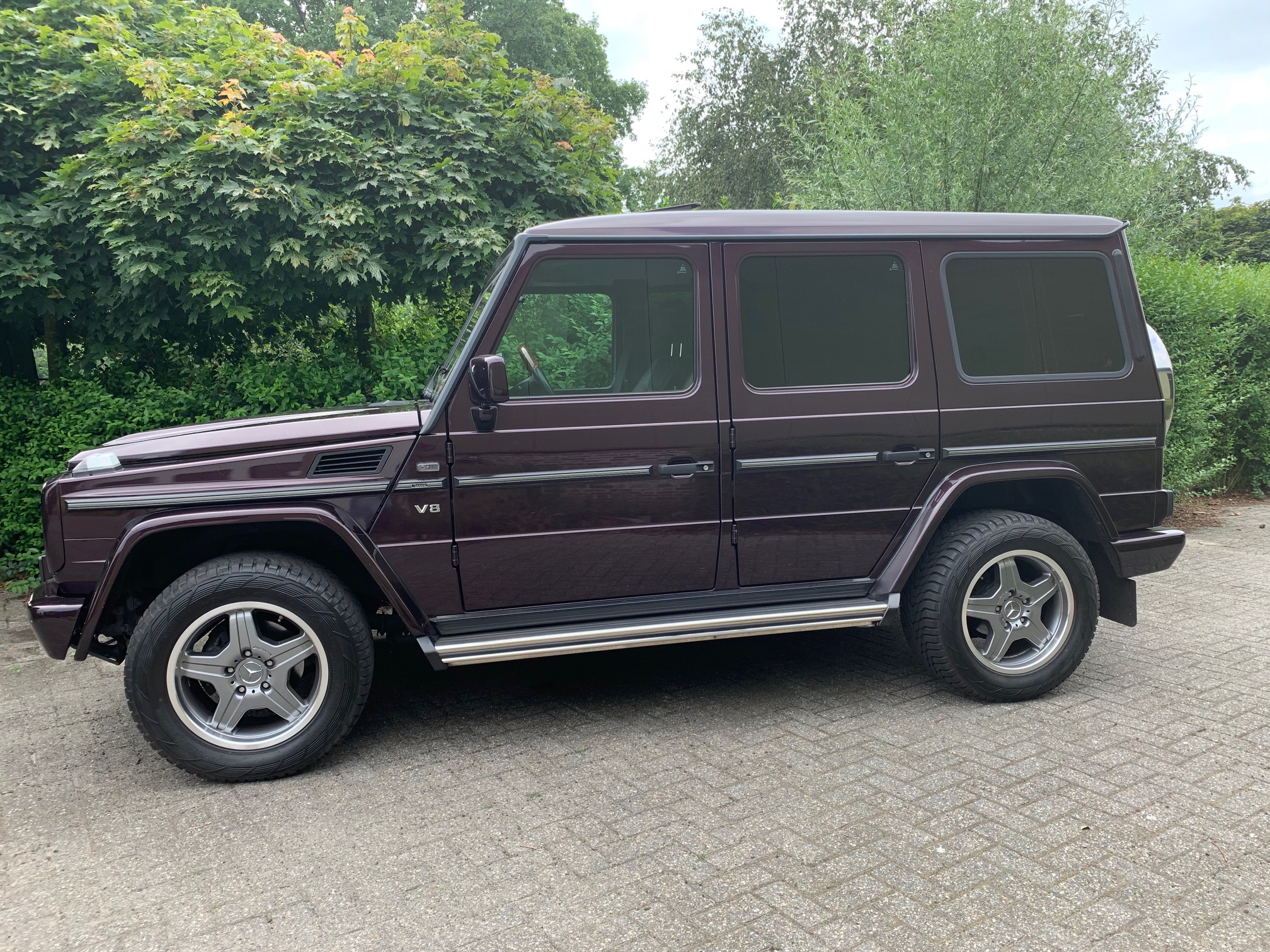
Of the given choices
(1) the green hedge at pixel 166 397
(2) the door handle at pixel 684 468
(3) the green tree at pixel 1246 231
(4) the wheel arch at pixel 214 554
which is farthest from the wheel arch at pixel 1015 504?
(3) the green tree at pixel 1246 231

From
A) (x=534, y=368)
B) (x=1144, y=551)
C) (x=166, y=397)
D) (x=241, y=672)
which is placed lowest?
(x=241, y=672)

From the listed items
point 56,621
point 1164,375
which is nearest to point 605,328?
point 56,621

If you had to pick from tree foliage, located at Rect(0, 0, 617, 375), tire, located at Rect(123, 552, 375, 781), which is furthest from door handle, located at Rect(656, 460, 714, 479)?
tree foliage, located at Rect(0, 0, 617, 375)

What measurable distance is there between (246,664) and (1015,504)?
364cm

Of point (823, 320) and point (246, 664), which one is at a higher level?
point (823, 320)

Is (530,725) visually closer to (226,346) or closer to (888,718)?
(888,718)

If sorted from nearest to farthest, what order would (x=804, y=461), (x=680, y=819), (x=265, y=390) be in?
(x=680, y=819) < (x=804, y=461) < (x=265, y=390)

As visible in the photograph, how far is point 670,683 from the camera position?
15.1 ft

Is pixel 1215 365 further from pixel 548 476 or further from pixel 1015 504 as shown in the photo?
pixel 548 476

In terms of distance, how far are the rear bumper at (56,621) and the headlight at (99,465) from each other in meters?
0.50

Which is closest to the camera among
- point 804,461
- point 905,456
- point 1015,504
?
point 804,461

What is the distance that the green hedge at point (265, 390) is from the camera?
6.51m

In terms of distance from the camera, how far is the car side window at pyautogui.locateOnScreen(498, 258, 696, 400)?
3.83 meters

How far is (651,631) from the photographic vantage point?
12.7 feet
